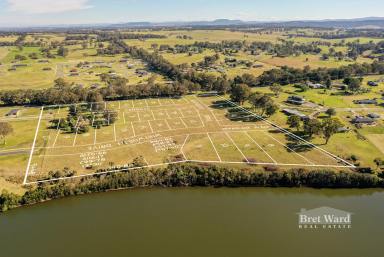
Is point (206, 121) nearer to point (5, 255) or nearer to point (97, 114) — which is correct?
point (97, 114)

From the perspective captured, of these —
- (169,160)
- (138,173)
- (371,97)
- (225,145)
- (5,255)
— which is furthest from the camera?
(371,97)

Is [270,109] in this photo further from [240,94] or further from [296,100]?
[296,100]

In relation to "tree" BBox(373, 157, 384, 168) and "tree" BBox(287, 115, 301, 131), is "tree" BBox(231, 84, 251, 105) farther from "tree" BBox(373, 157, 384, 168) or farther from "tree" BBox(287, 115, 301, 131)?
"tree" BBox(373, 157, 384, 168)

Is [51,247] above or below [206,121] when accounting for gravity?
below

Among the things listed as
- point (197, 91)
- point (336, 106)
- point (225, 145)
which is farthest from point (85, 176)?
point (336, 106)

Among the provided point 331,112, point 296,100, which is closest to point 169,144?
point 331,112

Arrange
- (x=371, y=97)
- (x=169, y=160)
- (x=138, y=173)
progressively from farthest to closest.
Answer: (x=371, y=97)
(x=169, y=160)
(x=138, y=173)

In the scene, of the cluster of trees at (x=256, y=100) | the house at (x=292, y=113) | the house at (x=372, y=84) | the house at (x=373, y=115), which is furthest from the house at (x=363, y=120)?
the house at (x=372, y=84)

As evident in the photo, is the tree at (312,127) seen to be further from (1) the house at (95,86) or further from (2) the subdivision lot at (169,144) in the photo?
(1) the house at (95,86)
